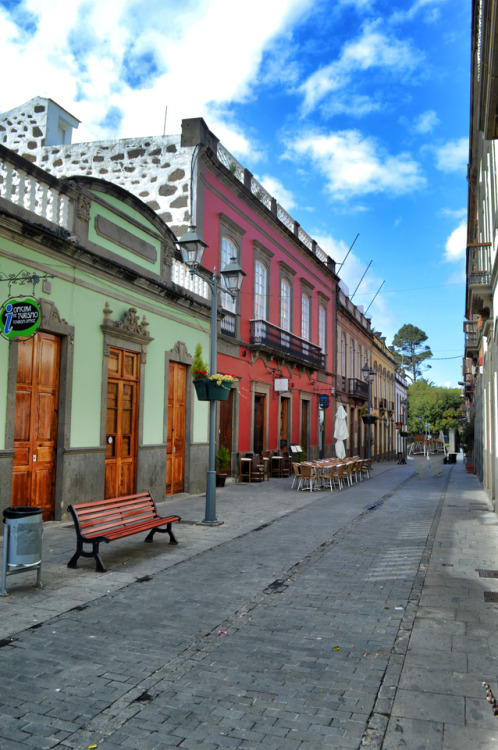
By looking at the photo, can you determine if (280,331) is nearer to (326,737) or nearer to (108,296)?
(108,296)

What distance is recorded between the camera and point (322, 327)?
27.7m

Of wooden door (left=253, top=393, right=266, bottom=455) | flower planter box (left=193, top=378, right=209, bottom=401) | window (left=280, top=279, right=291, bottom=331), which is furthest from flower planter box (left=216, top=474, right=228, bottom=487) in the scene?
window (left=280, top=279, right=291, bottom=331)

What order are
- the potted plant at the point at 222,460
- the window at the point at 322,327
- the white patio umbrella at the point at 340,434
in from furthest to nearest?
the window at the point at 322,327 < the white patio umbrella at the point at 340,434 < the potted plant at the point at 222,460

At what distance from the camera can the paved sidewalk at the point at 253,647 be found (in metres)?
3.20

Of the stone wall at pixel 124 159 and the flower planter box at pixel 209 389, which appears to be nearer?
the flower planter box at pixel 209 389

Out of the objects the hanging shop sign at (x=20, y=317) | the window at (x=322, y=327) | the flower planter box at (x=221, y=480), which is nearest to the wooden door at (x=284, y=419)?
the window at (x=322, y=327)

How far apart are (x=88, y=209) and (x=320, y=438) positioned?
18375 mm

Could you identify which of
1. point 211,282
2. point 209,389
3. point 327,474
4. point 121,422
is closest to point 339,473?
point 327,474

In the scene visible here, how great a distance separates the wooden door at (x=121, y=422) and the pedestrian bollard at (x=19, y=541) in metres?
5.12

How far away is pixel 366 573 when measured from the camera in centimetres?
664

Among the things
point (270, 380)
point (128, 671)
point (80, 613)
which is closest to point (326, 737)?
point (128, 671)

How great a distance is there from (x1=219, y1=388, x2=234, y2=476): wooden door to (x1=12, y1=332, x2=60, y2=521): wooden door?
8.04m

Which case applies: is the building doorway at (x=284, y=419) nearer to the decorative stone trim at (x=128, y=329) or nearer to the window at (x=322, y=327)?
the window at (x=322, y=327)

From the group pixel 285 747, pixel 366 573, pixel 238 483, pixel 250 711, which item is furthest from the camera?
pixel 238 483
